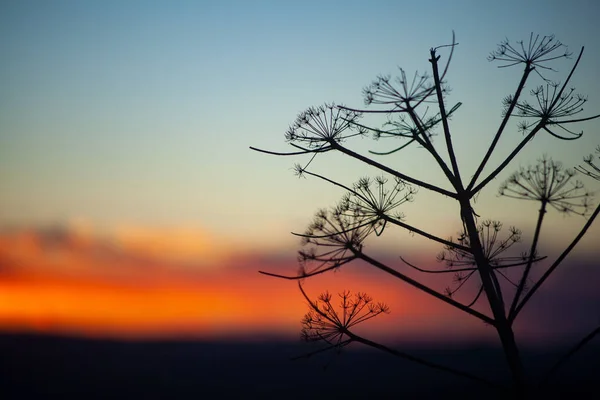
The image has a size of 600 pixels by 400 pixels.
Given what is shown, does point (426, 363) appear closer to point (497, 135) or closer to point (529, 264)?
point (529, 264)

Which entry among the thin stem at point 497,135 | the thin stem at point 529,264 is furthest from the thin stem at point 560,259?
the thin stem at point 497,135

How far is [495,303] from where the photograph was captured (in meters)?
5.74

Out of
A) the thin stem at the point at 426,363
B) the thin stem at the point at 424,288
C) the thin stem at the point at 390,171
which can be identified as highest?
the thin stem at the point at 390,171

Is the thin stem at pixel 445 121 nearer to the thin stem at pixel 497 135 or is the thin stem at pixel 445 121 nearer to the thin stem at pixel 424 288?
the thin stem at pixel 497 135

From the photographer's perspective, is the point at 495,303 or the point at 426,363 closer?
the point at 426,363

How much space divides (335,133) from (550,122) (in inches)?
107

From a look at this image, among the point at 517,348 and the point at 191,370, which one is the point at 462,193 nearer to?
the point at 517,348

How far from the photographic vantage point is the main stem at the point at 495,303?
5478 mm

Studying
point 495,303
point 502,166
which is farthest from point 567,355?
point 502,166

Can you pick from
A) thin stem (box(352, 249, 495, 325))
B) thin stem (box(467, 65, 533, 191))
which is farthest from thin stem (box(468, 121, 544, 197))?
thin stem (box(352, 249, 495, 325))

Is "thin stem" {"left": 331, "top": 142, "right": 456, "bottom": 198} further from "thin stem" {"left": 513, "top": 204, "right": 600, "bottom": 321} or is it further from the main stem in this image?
"thin stem" {"left": 513, "top": 204, "right": 600, "bottom": 321}

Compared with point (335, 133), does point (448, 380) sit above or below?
below

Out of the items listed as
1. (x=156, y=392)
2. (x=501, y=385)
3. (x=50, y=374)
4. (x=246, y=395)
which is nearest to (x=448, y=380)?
(x=246, y=395)

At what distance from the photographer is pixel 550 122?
6.42 m
